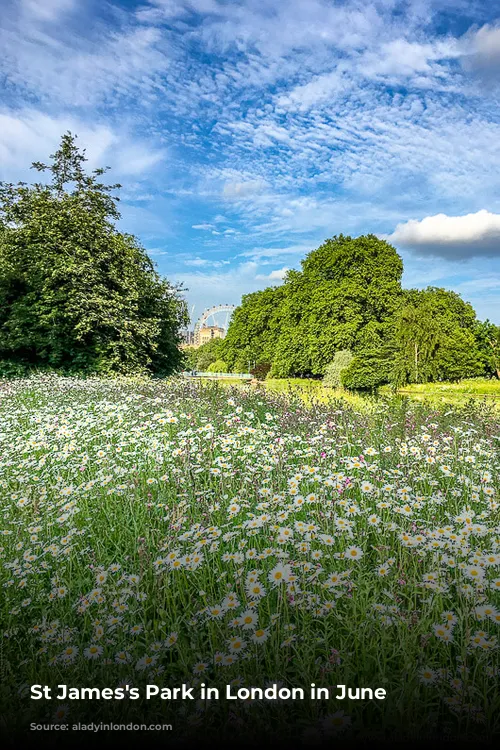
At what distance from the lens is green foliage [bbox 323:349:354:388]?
80.6 ft

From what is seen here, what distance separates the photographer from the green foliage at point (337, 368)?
24.6 meters

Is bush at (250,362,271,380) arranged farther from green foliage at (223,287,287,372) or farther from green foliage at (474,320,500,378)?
green foliage at (474,320,500,378)

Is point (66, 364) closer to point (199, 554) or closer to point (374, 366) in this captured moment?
point (374, 366)

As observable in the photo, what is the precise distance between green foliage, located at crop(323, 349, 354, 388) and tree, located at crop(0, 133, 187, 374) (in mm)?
9112

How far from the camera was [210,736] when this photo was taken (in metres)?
1.82

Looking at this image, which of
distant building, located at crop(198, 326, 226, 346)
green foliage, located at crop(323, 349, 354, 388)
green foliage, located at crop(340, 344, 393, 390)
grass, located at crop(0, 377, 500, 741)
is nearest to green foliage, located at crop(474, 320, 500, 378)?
green foliage, located at crop(323, 349, 354, 388)

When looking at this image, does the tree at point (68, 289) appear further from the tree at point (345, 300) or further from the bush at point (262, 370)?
Answer: the bush at point (262, 370)

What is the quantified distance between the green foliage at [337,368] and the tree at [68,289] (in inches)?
359

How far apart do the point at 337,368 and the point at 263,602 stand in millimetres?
23122

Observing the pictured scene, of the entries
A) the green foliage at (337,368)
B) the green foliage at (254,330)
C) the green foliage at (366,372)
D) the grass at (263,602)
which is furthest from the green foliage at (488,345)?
the grass at (263,602)

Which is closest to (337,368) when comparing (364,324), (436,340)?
(364,324)

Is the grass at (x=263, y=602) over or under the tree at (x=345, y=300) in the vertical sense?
under

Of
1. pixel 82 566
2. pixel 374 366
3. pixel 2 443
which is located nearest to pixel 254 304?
pixel 374 366

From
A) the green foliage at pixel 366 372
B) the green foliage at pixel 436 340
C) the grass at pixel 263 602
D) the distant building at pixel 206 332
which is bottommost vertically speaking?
the grass at pixel 263 602
